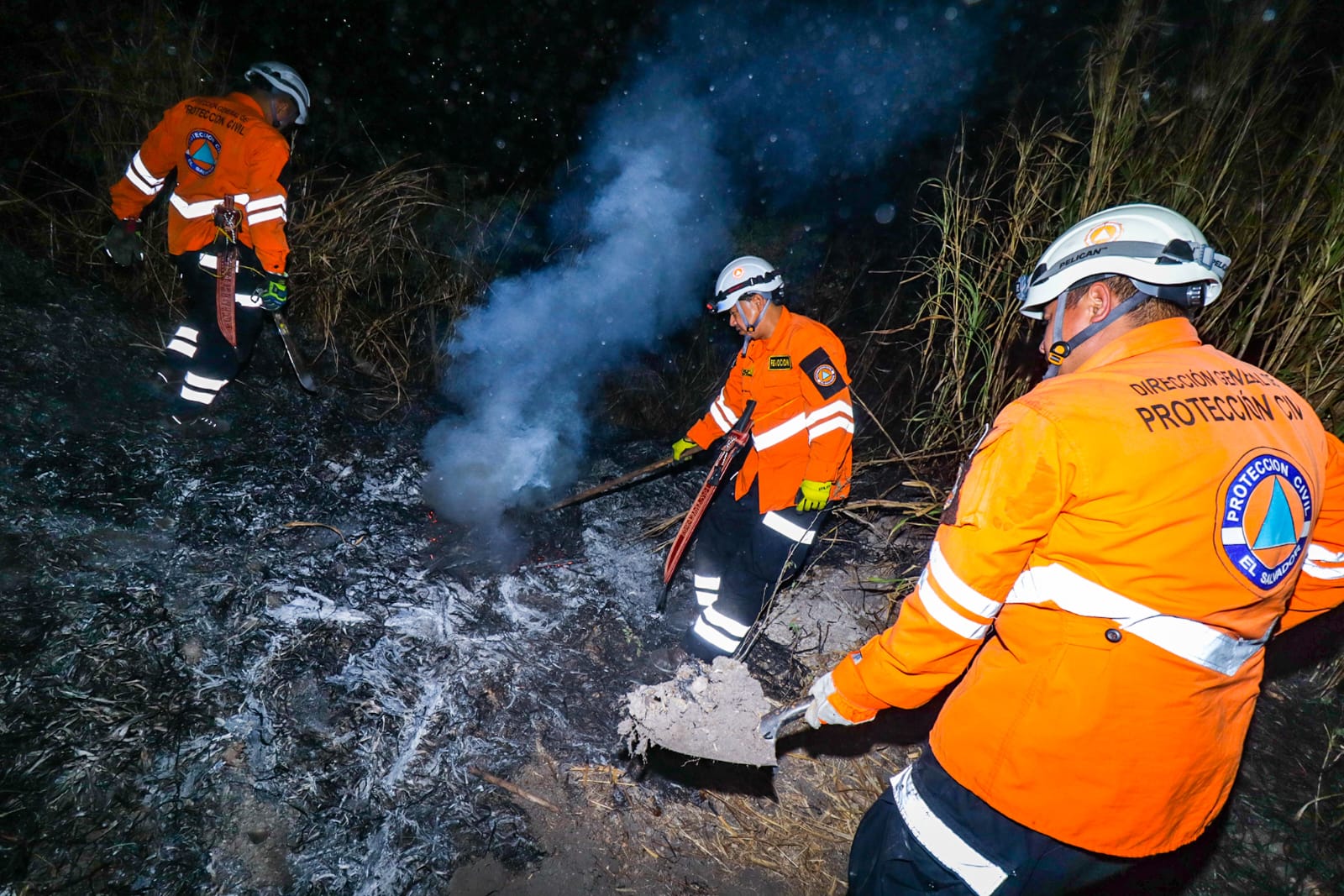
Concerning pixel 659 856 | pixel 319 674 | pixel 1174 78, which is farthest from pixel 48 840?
pixel 1174 78

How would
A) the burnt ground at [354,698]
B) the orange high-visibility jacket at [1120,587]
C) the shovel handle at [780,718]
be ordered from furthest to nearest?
the burnt ground at [354,698] → the shovel handle at [780,718] → the orange high-visibility jacket at [1120,587]

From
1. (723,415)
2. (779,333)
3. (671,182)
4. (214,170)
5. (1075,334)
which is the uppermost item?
(671,182)

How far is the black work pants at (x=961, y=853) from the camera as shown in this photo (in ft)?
5.86

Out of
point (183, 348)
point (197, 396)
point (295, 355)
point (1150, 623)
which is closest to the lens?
point (1150, 623)

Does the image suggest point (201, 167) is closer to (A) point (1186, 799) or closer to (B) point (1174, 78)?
(A) point (1186, 799)

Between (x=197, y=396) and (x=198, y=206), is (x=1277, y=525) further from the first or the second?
(x=198, y=206)

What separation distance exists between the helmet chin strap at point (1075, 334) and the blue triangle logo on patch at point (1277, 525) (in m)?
0.60

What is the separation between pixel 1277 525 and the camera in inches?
63.7

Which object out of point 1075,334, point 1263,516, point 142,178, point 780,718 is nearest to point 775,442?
point 780,718

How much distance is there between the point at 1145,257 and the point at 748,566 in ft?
9.63

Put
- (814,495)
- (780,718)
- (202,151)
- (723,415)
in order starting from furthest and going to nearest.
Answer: (723,415) → (202,151) → (814,495) → (780,718)

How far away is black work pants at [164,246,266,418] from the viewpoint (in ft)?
15.6

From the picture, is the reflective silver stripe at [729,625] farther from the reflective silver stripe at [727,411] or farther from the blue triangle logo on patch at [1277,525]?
the blue triangle logo on patch at [1277,525]

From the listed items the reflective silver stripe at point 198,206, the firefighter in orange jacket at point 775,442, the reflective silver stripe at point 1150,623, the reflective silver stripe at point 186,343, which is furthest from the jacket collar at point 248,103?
the reflective silver stripe at point 1150,623
